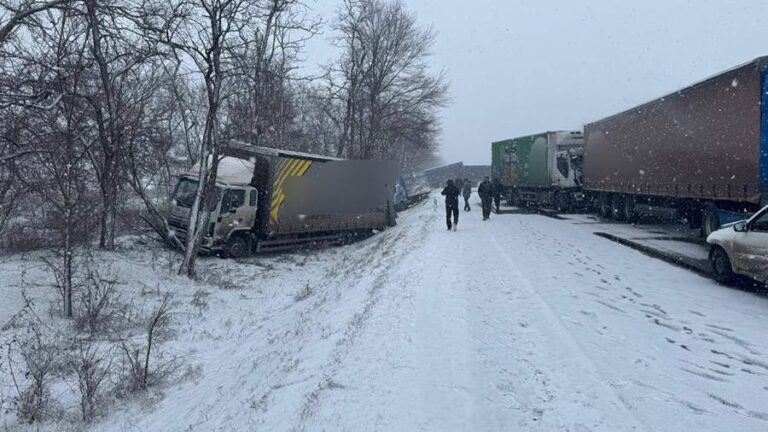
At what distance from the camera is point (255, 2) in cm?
1435

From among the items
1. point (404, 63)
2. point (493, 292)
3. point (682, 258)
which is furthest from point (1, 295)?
point (404, 63)

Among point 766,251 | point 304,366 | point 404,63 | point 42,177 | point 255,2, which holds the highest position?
point 404,63

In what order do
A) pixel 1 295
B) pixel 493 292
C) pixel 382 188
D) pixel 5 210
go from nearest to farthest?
pixel 493 292 → pixel 1 295 → pixel 5 210 → pixel 382 188

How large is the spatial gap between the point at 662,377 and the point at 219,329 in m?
7.29

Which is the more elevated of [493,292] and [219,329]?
[493,292]

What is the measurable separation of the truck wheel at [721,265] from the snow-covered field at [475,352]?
228mm

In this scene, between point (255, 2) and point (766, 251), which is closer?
point (766, 251)

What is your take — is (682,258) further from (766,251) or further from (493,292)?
(493,292)

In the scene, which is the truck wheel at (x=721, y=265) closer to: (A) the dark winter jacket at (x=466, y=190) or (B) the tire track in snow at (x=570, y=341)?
(B) the tire track in snow at (x=570, y=341)

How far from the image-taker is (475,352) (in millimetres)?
5832

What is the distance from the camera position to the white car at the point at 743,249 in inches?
357

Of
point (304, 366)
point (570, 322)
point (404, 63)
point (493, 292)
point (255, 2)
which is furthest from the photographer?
point (404, 63)

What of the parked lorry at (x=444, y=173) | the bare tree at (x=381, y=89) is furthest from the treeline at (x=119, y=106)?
the parked lorry at (x=444, y=173)

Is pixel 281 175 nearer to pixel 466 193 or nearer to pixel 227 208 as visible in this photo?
pixel 227 208
